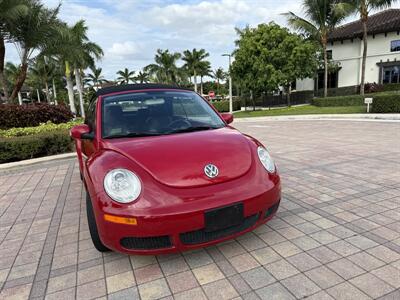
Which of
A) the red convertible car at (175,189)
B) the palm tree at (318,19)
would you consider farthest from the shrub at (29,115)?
the palm tree at (318,19)

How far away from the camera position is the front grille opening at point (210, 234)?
2.35m

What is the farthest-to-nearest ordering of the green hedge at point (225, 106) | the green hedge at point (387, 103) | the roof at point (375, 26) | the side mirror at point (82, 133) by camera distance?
the green hedge at point (225, 106)
the roof at point (375, 26)
the green hedge at point (387, 103)
the side mirror at point (82, 133)

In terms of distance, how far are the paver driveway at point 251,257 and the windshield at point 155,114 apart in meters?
1.28

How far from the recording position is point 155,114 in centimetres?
344

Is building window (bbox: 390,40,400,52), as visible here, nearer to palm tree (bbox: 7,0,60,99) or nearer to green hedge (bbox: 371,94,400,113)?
green hedge (bbox: 371,94,400,113)

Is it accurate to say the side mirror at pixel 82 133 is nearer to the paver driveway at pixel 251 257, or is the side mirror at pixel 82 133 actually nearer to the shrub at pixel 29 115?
the paver driveway at pixel 251 257

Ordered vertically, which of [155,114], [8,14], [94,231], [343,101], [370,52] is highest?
[8,14]

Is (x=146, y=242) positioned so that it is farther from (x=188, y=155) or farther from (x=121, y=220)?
(x=188, y=155)

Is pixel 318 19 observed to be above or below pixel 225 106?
above

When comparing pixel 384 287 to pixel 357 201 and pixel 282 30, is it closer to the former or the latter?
pixel 357 201

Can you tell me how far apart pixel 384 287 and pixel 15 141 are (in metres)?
8.03

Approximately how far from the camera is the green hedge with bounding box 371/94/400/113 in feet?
47.0

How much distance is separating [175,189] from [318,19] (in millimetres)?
25448

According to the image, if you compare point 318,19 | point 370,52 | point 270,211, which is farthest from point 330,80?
point 270,211
